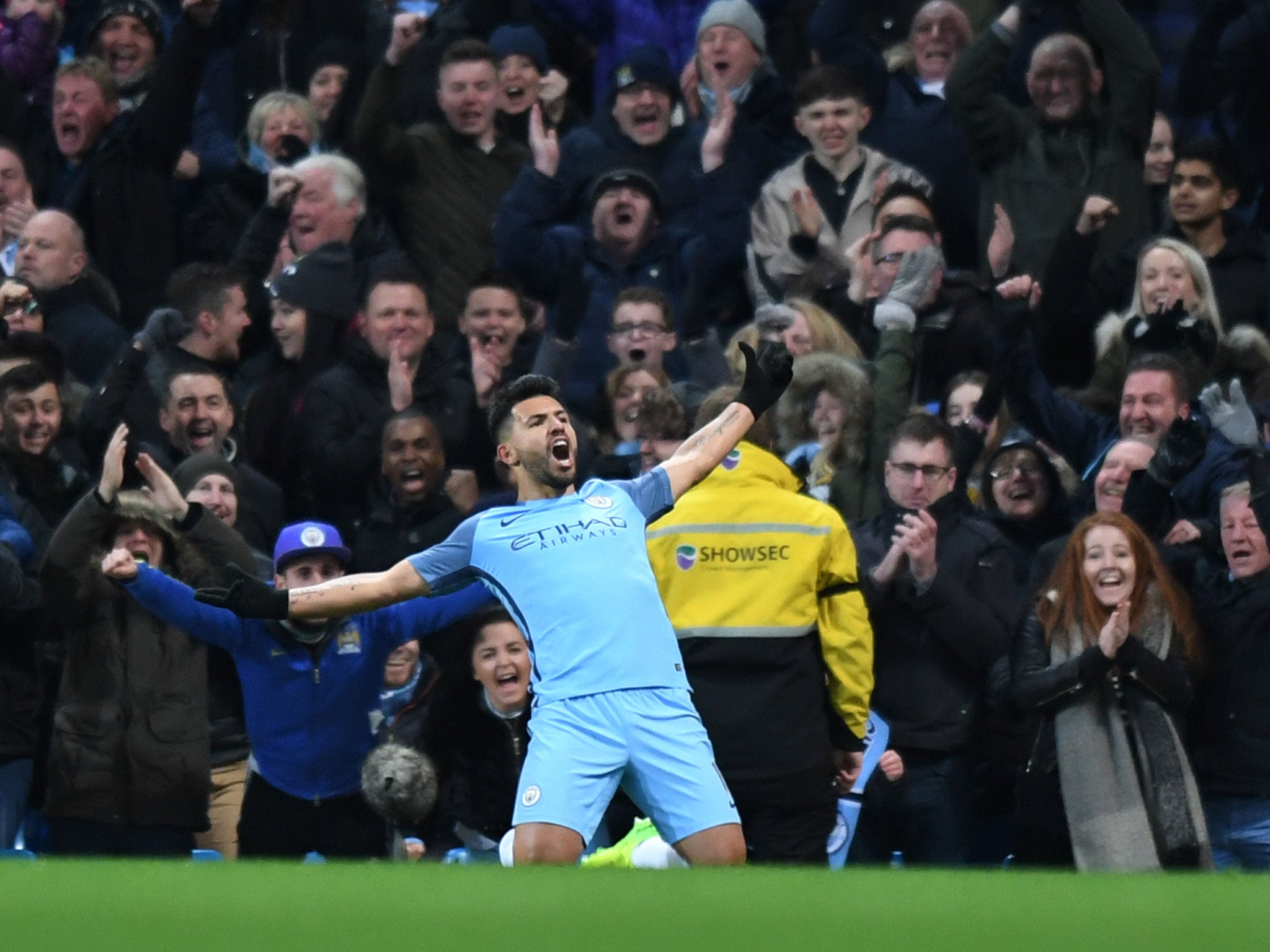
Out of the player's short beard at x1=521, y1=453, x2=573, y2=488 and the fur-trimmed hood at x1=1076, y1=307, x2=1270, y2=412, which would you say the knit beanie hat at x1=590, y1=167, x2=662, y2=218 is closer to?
the fur-trimmed hood at x1=1076, y1=307, x2=1270, y2=412

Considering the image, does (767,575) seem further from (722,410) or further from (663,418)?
(663,418)

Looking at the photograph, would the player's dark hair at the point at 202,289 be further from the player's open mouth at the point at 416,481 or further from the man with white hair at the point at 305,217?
the player's open mouth at the point at 416,481

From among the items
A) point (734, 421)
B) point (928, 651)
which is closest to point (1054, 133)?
point (928, 651)

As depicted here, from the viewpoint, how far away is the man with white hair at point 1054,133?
37.0 feet

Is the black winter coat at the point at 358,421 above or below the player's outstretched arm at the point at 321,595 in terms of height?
above

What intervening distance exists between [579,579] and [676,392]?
8.38ft

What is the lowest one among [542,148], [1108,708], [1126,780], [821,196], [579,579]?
[1126,780]

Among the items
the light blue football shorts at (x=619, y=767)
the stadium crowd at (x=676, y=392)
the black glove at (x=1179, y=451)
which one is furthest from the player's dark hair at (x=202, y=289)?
the black glove at (x=1179, y=451)

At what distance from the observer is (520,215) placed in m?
11.3

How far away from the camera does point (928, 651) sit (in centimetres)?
884

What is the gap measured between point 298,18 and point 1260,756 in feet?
22.0

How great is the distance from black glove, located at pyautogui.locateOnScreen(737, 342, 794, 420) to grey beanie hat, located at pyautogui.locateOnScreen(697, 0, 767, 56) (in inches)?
156

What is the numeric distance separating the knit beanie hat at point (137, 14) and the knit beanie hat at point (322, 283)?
2135 mm

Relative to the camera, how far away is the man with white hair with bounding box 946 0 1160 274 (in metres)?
11.3
